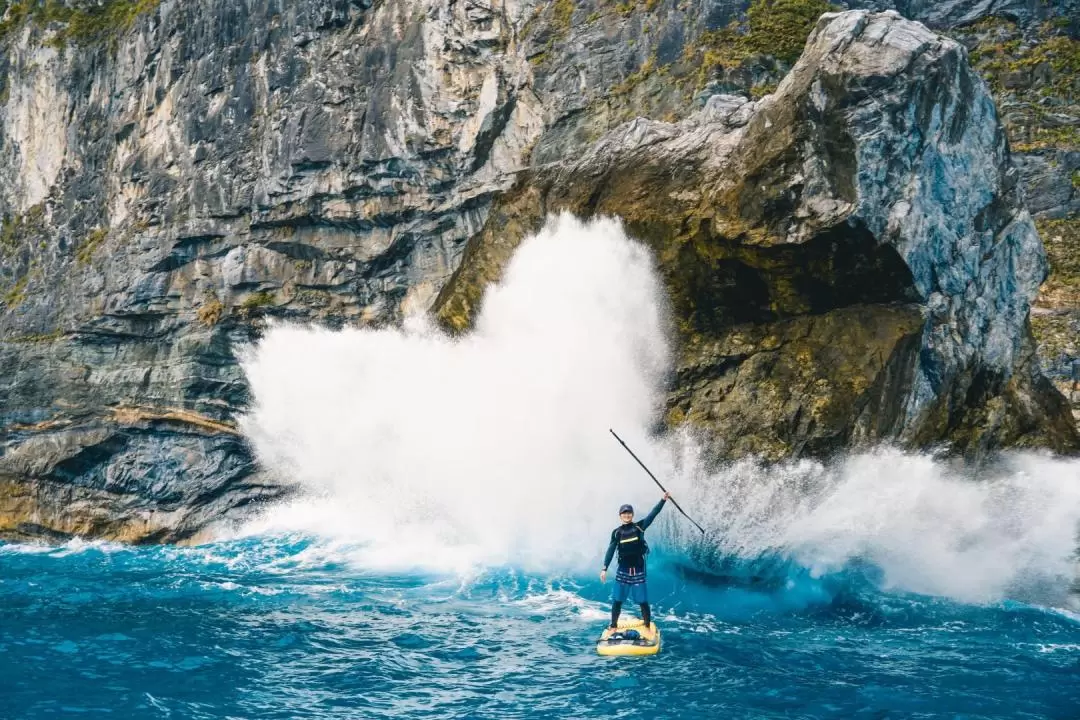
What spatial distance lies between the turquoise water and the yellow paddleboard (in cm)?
17

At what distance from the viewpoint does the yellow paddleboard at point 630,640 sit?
13.6 metres

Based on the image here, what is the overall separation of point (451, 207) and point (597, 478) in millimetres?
11138

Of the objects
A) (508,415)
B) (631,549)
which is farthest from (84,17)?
(631,549)

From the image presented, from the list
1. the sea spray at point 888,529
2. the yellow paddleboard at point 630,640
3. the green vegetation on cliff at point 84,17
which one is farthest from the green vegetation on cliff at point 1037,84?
the green vegetation on cliff at point 84,17

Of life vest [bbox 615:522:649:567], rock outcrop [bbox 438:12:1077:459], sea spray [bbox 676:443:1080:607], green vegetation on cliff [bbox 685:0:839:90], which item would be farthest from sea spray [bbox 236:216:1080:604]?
green vegetation on cliff [bbox 685:0:839:90]

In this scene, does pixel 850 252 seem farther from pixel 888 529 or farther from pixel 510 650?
pixel 510 650

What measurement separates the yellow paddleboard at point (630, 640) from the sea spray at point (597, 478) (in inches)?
179

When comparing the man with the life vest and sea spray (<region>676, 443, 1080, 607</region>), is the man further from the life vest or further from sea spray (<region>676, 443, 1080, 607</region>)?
sea spray (<region>676, 443, 1080, 607</region>)

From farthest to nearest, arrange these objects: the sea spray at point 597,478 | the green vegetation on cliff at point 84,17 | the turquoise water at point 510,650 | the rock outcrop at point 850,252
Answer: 1. the green vegetation on cliff at point 84,17
2. the sea spray at point 597,478
3. the rock outcrop at point 850,252
4. the turquoise water at point 510,650

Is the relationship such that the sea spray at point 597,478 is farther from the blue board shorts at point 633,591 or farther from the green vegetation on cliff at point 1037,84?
the green vegetation on cliff at point 1037,84

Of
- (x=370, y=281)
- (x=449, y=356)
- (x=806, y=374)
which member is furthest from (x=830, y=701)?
(x=370, y=281)

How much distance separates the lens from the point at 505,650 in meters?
14.3

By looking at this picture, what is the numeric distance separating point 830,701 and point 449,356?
14.1 meters

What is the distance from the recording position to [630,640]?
13.8m
